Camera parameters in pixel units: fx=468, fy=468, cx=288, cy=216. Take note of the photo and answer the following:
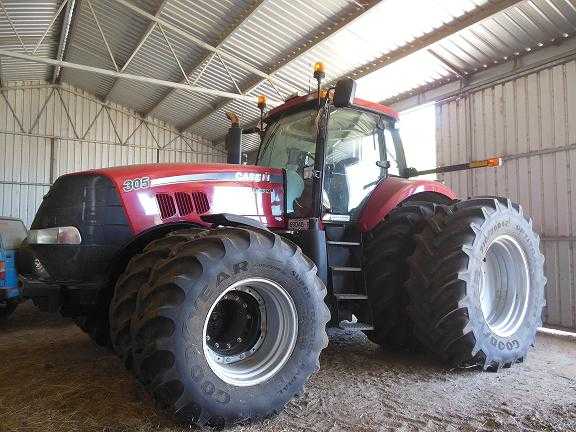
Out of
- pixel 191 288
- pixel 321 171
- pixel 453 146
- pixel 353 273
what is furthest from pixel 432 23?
pixel 191 288

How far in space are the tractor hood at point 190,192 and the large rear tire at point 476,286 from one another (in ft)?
4.65

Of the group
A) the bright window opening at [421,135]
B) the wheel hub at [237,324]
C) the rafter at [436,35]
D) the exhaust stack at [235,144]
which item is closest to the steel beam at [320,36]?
the rafter at [436,35]

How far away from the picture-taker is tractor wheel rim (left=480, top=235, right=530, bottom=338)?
14.7 feet

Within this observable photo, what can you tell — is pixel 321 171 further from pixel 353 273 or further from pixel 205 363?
Result: pixel 205 363

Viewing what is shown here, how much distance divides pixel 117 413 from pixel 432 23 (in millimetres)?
6521

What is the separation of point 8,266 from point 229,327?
13.4 feet

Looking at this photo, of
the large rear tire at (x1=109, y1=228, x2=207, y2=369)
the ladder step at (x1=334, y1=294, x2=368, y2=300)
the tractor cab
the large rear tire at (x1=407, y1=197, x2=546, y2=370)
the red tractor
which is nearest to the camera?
the red tractor

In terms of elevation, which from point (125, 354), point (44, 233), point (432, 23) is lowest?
point (125, 354)

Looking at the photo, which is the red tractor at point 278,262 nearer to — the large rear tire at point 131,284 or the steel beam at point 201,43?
the large rear tire at point 131,284

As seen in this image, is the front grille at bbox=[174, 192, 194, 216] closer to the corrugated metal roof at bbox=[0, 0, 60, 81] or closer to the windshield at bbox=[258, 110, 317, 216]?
the windshield at bbox=[258, 110, 317, 216]

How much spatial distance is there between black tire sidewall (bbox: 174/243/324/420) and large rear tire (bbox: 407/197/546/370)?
48.8 inches

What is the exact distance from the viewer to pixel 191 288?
2.68m

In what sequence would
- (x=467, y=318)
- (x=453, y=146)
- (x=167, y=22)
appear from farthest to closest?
(x=167, y=22) → (x=453, y=146) → (x=467, y=318)

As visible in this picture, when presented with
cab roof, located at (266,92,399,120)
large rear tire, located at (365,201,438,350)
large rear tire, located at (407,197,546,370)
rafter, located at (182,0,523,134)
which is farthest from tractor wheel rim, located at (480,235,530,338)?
rafter, located at (182,0,523,134)
